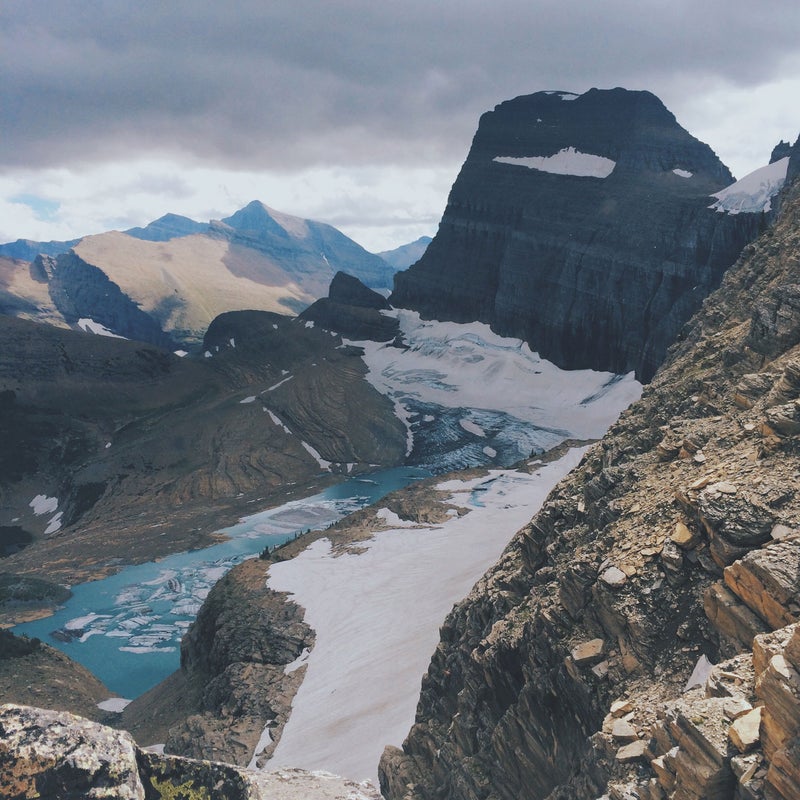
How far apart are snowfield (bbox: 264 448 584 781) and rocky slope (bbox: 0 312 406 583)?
1400 inches

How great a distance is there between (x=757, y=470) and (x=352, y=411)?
123282 mm

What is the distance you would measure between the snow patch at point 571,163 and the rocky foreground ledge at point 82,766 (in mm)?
162429

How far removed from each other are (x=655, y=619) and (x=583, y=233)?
145434 millimetres

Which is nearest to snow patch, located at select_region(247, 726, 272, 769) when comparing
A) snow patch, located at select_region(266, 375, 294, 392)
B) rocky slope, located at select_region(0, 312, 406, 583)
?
rocky slope, located at select_region(0, 312, 406, 583)

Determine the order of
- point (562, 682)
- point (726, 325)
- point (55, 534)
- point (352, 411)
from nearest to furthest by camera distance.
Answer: point (562, 682), point (726, 325), point (55, 534), point (352, 411)

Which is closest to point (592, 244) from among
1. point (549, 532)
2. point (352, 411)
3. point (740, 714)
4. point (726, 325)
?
point (352, 411)

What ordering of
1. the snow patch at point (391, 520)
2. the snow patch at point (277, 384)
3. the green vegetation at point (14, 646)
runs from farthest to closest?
the snow patch at point (277, 384) → the snow patch at point (391, 520) → the green vegetation at point (14, 646)

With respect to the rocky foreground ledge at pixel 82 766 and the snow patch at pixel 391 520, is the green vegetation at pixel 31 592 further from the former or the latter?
the rocky foreground ledge at pixel 82 766

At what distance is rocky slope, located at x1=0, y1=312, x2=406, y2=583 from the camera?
108 meters

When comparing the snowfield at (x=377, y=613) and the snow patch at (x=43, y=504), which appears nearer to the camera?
the snowfield at (x=377, y=613)

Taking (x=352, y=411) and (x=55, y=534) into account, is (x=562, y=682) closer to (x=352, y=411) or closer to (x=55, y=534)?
(x=55, y=534)

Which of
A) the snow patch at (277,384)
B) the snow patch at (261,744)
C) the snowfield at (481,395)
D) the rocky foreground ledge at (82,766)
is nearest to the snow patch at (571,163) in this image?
the snowfield at (481,395)

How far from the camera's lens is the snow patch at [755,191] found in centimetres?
12212

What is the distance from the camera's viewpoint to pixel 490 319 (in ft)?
555
